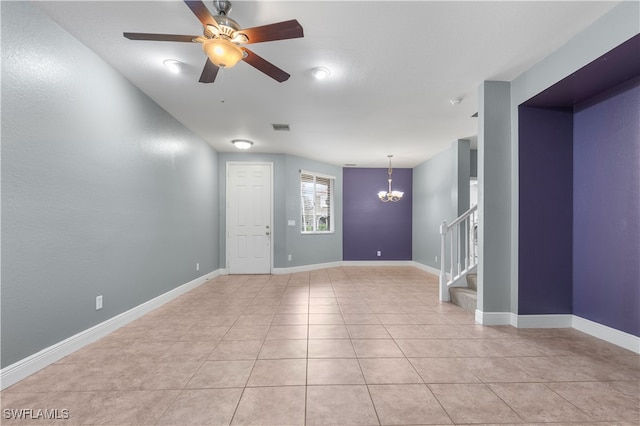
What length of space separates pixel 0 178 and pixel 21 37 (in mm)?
1018

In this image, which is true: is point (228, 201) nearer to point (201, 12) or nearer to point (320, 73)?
point (320, 73)

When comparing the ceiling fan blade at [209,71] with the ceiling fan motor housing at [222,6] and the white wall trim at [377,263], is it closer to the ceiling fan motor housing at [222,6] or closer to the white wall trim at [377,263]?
the ceiling fan motor housing at [222,6]

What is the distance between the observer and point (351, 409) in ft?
5.49

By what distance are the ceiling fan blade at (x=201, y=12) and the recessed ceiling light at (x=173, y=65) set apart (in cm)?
120

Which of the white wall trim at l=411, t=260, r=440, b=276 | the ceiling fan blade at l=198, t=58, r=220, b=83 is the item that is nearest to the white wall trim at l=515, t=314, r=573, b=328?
the white wall trim at l=411, t=260, r=440, b=276

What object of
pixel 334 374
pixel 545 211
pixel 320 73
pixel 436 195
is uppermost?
pixel 320 73

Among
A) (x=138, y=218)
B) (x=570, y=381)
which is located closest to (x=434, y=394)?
(x=570, y=381)

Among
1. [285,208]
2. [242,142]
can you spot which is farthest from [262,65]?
[285,208]

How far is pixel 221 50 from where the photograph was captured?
5.77ft

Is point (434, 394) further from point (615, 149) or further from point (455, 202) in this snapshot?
point (455, 202)

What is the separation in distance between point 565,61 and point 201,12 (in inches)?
116

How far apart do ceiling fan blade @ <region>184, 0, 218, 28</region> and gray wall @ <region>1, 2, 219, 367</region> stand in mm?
1401

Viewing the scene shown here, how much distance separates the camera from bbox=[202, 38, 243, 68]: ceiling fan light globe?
1.74 meters

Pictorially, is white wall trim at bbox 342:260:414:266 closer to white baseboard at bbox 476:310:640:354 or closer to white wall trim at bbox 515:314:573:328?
white baseboard at bbox 476:310:640:354
